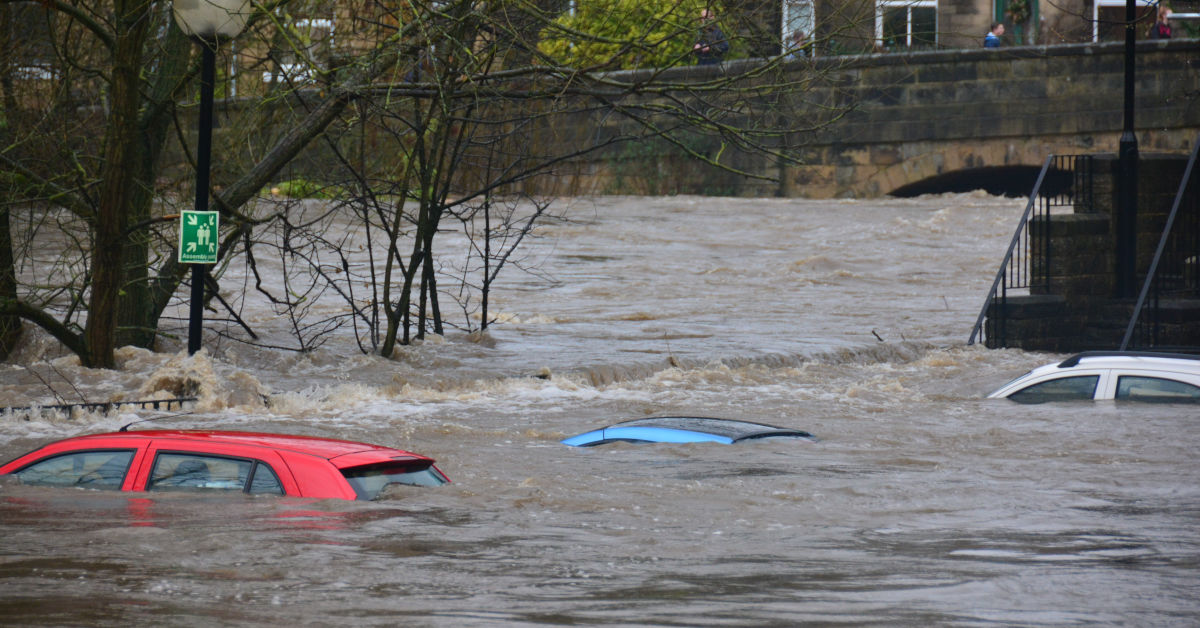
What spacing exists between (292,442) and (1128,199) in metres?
14.2

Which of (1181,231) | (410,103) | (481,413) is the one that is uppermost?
(410,103)

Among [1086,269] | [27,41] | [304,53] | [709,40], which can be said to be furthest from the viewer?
[1086,269]

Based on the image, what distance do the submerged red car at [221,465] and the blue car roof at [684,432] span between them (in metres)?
2.42

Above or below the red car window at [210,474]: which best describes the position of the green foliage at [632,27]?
above

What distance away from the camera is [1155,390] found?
431 inches

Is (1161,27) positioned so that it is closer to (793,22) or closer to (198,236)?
(793,22)

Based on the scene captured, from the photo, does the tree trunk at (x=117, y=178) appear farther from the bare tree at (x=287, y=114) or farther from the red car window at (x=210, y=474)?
the red car window at (x=210, y=474)

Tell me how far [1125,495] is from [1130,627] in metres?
3.90

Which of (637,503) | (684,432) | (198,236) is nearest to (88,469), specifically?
(637,503)

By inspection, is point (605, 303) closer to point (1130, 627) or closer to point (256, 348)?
point (256, 348)

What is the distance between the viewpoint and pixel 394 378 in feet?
50.8

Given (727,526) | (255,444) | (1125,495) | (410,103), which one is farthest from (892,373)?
(255,444)

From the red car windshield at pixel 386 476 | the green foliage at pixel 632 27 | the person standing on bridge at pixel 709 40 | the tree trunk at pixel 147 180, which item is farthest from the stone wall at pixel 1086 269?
the red car windshield at pixel 386 476

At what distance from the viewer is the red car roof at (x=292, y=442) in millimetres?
7238
